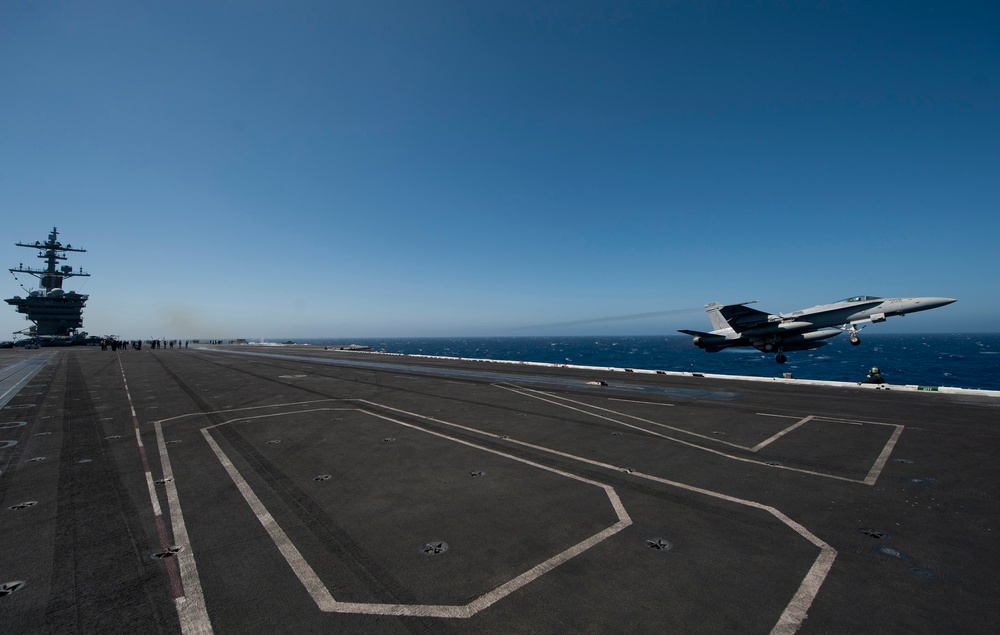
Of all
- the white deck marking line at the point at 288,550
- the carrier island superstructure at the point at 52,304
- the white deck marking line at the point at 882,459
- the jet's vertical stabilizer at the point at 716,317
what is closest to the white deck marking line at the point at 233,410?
the white deck marking line at the point at 288,550

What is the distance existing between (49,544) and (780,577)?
34.3 feet

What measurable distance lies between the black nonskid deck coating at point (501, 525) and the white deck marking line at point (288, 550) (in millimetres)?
34

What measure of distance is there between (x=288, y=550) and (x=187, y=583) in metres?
1.16

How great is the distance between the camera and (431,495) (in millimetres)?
7727

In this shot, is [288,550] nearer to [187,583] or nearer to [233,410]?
[187,583]

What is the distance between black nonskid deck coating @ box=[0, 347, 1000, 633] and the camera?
438cm

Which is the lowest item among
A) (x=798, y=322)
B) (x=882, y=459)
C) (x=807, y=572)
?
(x=882, y=459)

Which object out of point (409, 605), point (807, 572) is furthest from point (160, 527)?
point (807, 572)

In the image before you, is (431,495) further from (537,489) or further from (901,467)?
(901,467)

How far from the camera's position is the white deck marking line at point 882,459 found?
859cm

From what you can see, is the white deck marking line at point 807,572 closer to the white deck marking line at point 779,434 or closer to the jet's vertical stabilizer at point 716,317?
the white deck marking line at point 779,434

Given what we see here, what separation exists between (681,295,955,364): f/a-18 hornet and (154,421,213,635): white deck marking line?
135 ft

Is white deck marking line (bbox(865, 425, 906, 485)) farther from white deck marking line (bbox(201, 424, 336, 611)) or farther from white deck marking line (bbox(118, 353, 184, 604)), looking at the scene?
white deck marking line (bbox(118, 353, 184, 604))

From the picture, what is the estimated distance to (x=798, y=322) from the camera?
35875 millimetres
